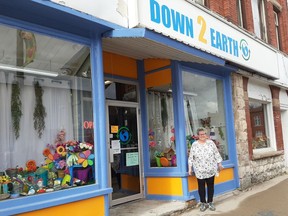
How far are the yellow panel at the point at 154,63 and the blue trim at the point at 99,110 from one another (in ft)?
7.15

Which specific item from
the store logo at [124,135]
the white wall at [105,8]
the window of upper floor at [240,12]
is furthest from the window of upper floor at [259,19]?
the white wall at [105,8]

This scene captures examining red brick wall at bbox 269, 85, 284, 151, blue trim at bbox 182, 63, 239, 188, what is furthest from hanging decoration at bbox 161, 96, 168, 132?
red brick wall at bbox 269, 85, 284, 151

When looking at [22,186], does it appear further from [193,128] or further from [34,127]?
[193,128]

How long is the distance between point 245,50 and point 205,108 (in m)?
2.30

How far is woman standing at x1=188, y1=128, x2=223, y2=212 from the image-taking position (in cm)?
627

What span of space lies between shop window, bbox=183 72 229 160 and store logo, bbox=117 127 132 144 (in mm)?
1308

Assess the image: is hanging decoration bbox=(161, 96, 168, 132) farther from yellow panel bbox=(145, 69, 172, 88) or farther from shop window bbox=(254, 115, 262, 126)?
shop window bbox=(254, 115, 262, 126)

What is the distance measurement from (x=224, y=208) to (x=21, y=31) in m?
4.98

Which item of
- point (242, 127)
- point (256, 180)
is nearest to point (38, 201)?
point (242, 127)

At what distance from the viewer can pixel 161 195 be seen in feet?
22.6

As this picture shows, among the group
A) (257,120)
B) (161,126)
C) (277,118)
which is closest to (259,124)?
(257,120)

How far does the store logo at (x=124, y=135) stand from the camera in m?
6.86

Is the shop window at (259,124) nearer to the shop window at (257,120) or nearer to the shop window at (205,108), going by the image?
the shop window at (257,120)

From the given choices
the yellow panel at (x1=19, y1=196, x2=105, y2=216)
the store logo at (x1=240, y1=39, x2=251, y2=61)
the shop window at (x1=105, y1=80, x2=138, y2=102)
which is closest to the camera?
the yellow panel at (x1=19, y1=196, x2=105, y2=216)
